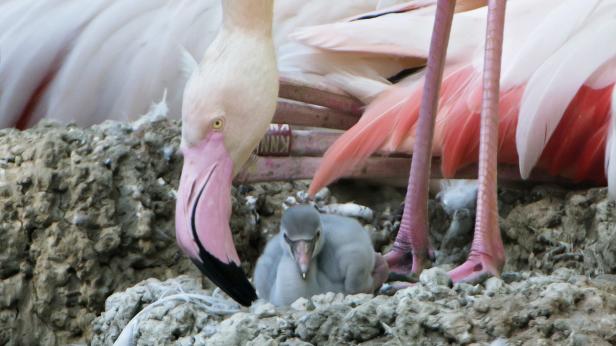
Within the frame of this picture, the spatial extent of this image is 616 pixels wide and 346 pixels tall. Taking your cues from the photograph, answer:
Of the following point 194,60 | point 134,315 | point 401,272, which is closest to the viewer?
point 134,315

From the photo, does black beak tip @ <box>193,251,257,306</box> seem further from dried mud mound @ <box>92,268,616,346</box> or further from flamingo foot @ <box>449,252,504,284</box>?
flamingo foot @ <box>449,252,504,284</box>

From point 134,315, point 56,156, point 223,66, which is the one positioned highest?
point 223,66

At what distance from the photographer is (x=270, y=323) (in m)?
2.28

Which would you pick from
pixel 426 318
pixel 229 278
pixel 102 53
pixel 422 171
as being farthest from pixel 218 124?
pixel 102 53

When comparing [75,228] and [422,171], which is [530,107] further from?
[75,228]

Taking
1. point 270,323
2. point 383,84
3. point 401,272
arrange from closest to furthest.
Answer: point 270,323 → point 401,272 → point 383,84

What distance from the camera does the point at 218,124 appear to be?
8.49 feet

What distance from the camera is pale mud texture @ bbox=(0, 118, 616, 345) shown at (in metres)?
2.59

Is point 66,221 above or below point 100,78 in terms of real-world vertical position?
below

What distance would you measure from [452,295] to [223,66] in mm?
630

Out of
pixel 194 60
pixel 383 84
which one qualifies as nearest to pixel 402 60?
pixel 383 84

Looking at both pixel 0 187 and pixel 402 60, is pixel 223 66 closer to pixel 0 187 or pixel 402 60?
pixel 0 187

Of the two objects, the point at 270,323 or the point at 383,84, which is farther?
the point at 383,84

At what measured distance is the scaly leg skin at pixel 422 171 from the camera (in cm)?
282
